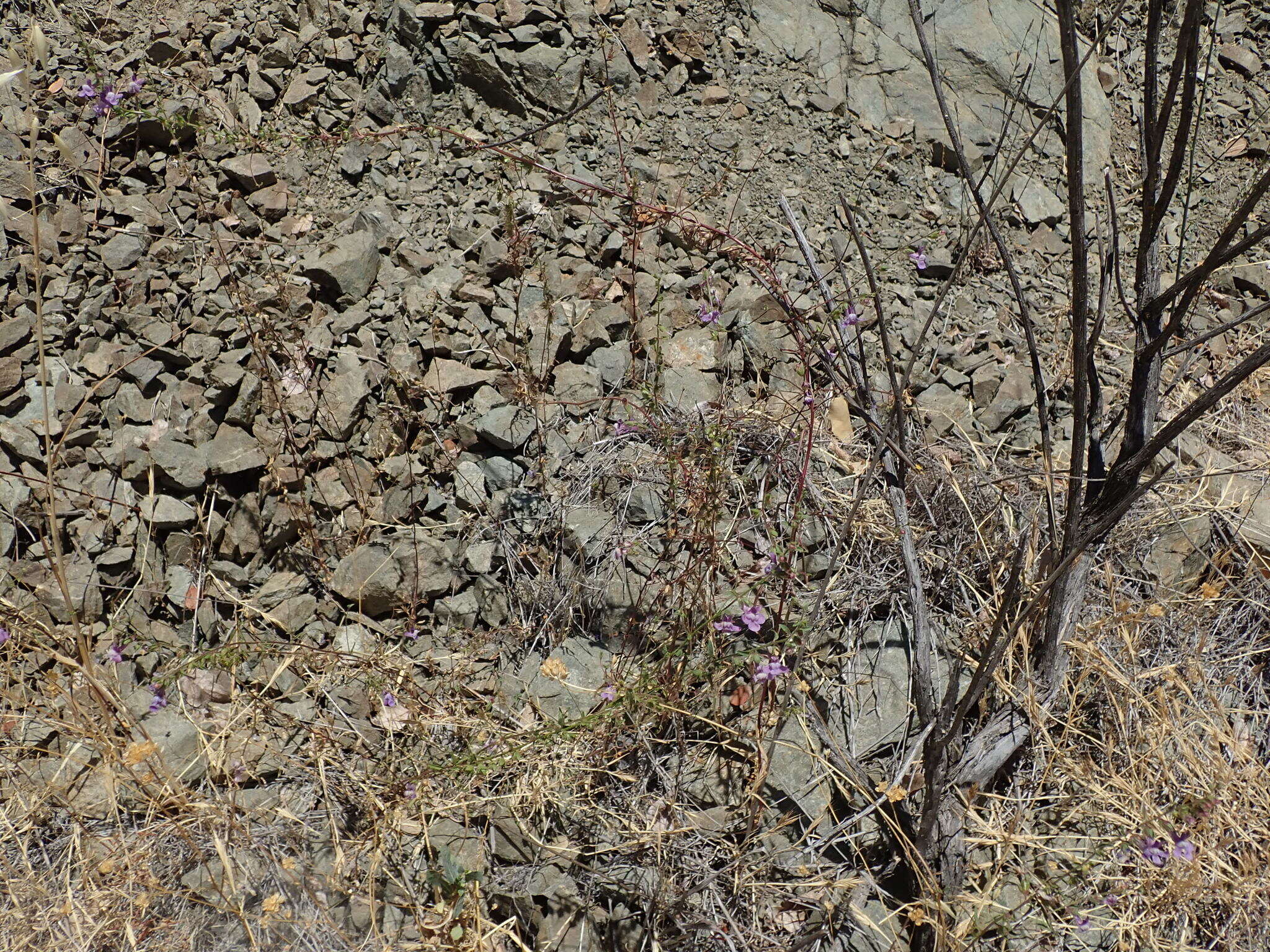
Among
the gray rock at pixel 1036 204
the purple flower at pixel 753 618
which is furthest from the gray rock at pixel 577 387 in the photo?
the gray rock at pixel 1036 204

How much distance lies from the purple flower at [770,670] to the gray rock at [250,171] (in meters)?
2.21

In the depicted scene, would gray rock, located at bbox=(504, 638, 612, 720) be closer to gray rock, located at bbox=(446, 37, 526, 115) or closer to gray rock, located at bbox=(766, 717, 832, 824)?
gray rock, located at bbox=(766, 717, 832, 824)

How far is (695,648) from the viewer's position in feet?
8.13

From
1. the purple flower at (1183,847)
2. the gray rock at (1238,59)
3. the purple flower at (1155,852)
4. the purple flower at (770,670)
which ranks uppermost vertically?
the gray rock at (1238,59)

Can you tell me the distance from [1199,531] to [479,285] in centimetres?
230

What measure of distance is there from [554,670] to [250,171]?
191 centimetres

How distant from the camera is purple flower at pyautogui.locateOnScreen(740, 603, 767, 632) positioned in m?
2.40

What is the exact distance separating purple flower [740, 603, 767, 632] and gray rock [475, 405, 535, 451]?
0.85 m

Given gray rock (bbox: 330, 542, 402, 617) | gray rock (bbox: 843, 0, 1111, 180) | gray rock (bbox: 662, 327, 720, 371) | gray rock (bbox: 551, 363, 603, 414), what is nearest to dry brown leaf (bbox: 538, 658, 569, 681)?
gray rock (bbox: 330, 542, 402, 617)

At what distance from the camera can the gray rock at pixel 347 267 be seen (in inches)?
113

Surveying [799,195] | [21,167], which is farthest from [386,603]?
[799,195]

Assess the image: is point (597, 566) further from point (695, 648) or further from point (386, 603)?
point (386, 603)

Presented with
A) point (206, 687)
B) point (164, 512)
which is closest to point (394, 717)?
point (206, 687)

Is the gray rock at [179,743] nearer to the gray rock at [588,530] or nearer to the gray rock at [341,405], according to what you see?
the gray rock at [341,405]
